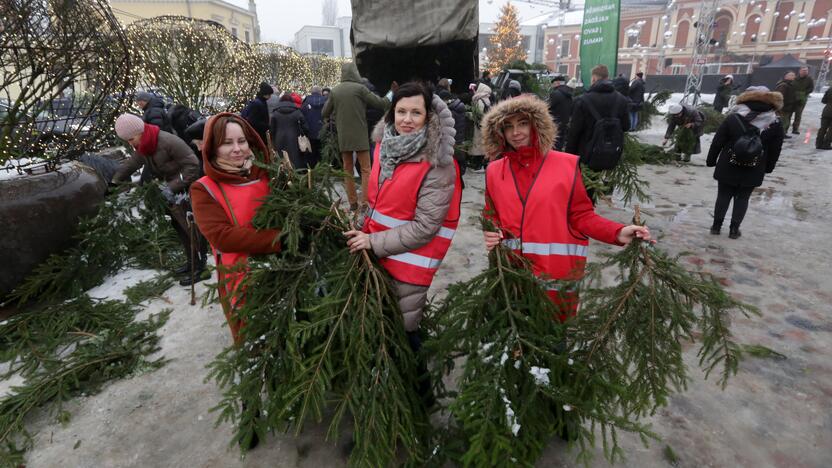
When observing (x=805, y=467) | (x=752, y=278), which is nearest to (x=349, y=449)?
(x=805, y=467)

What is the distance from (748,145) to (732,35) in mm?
54325

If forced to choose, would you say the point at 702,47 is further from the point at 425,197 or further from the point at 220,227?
the point at 220,227

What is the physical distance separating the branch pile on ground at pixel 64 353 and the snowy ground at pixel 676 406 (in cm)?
10

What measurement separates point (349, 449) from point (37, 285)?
3242 millimetres

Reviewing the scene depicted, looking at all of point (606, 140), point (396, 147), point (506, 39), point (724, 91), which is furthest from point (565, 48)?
point (396, 147)

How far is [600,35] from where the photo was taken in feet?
32.6

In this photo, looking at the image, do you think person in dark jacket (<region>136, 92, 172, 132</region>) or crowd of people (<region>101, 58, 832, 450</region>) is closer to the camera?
crowd of people (<region>101, 58, 832, 450</region>)

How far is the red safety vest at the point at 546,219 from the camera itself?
1.94 meters

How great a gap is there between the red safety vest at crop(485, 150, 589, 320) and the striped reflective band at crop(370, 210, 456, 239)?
0.27m

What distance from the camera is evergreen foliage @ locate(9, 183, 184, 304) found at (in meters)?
3.56

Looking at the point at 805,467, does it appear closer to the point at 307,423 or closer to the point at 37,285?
the point at 307,423

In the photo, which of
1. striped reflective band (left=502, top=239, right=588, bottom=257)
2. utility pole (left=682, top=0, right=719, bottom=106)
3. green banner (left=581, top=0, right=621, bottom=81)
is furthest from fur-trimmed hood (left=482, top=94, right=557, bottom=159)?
utility pole (left=682, top=0, right=719, bottom=106)

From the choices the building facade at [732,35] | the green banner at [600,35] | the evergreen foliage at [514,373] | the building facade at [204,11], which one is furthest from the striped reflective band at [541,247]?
the building facade at [732,35]

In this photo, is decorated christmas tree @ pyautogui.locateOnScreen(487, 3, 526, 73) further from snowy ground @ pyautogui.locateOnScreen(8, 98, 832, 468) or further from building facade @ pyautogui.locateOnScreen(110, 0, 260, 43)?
snowy ground @ pyautogui.locateOnScreen(8, 98, 832, 468)
